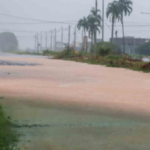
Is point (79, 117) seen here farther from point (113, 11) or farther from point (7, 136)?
point (113, 11)

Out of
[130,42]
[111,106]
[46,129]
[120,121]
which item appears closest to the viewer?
[46,129]

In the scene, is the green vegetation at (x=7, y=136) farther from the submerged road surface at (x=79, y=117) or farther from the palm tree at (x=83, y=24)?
the palm tree at (x=83, y=24)

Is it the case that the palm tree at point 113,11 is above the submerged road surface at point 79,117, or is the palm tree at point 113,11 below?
above

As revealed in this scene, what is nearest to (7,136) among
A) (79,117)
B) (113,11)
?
(79,117)

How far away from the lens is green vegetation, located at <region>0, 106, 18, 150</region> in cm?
468

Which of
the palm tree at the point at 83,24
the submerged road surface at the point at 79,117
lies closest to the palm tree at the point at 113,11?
the palm tree at the point at 83,24

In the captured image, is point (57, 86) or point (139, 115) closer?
point (139, 115)

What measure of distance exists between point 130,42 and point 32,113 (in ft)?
358

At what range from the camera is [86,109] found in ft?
25.9

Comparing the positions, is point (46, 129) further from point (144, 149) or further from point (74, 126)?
point (144, 149)

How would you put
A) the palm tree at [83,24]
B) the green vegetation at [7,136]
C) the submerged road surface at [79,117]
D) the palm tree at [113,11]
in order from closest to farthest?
the green vegetation at [7,136], the submerged road surface at [79,117], the palm tree at [113,11], the palm tree at [83,24]

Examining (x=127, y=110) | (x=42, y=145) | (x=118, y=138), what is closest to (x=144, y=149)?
(x=118, y=138)

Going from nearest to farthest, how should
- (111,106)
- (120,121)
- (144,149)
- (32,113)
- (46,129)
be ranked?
→ (144,149)
(46,129)
(120,121)
(32,113)
(111,106)

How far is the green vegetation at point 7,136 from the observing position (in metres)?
4.68
